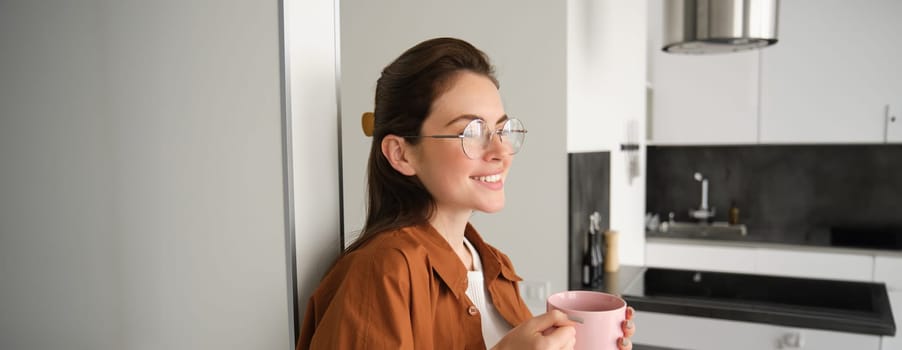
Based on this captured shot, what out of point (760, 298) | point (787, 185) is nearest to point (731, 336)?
point (760, 298)

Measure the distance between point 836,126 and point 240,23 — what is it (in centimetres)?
332

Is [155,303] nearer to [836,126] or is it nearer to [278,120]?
[278,120]

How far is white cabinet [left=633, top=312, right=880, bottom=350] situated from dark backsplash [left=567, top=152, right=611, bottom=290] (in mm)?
290

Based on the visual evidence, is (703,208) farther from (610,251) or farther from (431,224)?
(431,224)

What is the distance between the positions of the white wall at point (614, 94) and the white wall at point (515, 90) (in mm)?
75

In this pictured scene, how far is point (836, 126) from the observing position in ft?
10.6

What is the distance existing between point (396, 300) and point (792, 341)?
1724 millimetres

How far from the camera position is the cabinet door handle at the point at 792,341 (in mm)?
1932

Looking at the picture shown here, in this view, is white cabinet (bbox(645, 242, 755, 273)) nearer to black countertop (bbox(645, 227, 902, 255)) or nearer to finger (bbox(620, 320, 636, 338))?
black countertop (bbox(645, 227, 902, 255))

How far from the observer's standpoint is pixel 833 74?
3.21 meters

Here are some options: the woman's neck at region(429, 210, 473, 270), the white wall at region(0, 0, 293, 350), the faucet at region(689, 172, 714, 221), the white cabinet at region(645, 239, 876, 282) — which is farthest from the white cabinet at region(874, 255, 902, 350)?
the white wall at region(0, 0, 293, 350)

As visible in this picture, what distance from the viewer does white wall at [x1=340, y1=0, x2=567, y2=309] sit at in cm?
216

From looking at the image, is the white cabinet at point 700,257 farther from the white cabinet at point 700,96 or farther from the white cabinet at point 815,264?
the white cabinet at point 700,96

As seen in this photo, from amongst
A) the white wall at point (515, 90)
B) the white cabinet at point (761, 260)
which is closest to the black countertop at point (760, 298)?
the white wall at point (515, 90)
